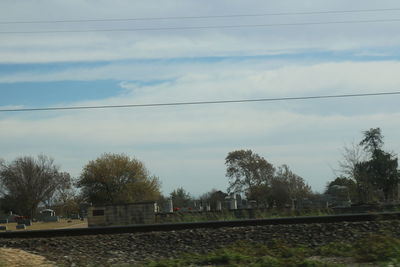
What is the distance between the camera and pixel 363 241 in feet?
49.1

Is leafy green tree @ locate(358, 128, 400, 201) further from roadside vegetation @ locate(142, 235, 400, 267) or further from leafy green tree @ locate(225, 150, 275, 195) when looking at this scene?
roadside vegetation @ locate(142, 235, 400, 267)

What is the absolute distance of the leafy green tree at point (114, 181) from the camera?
7725 cm

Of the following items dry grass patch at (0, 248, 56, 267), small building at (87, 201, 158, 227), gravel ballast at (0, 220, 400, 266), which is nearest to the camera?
dry grass patch at (0, 248, 56, 267)

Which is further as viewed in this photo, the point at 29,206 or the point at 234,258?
the point at 29,206

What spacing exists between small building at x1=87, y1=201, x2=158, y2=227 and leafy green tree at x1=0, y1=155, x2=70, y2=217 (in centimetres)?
5637

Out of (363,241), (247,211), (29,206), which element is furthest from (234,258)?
(29,206)

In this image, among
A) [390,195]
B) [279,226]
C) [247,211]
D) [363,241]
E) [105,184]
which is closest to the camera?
[363,241]

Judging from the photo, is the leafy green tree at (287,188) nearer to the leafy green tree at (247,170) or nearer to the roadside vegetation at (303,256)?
the leafy green tree at (247,170)

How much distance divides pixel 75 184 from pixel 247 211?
5474cm

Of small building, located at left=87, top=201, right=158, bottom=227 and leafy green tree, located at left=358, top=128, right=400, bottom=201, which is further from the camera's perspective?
leafy green tree, located at left=358, top=128, right=400, bottom=201

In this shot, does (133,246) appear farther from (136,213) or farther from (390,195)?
(390,195)

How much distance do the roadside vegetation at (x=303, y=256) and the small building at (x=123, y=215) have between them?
1897 cm

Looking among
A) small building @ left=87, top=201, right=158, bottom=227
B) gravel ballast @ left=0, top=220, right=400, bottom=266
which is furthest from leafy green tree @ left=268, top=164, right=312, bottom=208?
gravel ballast @ left=0, top=220, right=400, bottom=266

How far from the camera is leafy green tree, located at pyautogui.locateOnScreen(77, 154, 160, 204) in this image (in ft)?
253
